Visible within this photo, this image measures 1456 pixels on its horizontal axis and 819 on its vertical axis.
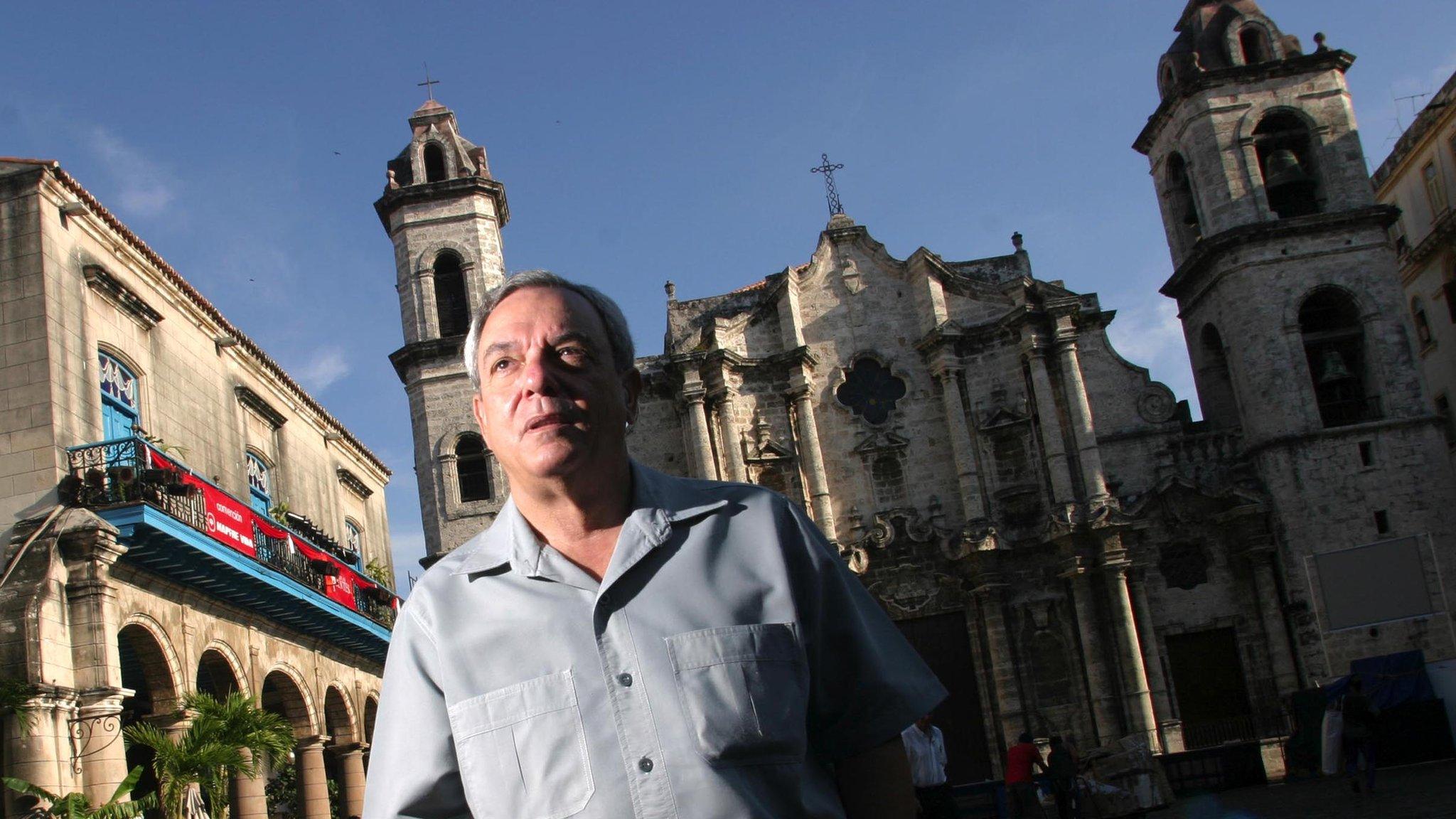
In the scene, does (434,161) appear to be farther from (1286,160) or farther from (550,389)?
(550,389)

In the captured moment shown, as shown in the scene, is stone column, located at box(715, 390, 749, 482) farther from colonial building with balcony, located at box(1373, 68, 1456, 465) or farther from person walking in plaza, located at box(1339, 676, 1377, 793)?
colonial building with balcony, located at box(1373, 68, 1456, 465)

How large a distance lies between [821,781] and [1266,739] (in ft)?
65.3

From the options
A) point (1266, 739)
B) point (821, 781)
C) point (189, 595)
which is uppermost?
point (189, 595)

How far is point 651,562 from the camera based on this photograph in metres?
2.23

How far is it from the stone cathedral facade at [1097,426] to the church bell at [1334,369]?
0.08 m

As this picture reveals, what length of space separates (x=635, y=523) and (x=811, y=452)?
24830mm

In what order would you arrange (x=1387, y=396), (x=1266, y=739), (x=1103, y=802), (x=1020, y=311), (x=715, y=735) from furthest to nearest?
(x=1020, y=311)
(x=1387, y=396)
(x=1266, y=739)
(x=1103, y=802)
(x=715, y=735)

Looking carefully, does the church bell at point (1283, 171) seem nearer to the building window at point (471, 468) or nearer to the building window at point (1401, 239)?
the building window at point (1401, 239)

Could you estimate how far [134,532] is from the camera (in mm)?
14906

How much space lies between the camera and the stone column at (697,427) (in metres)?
26.8

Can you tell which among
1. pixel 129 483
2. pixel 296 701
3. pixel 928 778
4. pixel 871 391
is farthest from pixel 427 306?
pixel 928 778

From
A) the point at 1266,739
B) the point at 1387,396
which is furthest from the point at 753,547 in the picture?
the point at 1387,396

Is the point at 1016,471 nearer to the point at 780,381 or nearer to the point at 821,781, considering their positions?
the point at 780,381

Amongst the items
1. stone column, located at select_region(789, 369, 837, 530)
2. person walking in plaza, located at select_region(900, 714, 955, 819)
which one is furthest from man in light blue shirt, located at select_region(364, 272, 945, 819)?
stone column, located at select_region(789, 369, 837, 530)
